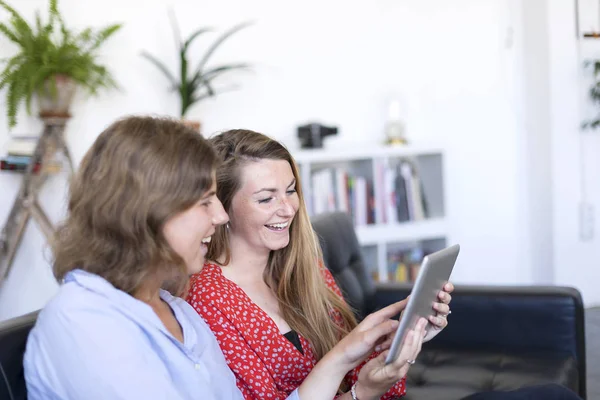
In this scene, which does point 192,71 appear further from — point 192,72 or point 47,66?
point 47,66

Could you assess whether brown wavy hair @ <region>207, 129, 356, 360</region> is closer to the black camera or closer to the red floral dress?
the red floral dress

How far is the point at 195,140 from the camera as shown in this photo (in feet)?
4.71

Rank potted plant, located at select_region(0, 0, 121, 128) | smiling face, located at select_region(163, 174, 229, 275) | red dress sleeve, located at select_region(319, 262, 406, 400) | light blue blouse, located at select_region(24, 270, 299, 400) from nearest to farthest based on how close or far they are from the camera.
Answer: light blue blouse, located at select_region(24, 270, 299, 400) < smiling face, located at select_region(163, 174, 229, 275) < red dress sleeve, located at select_region(319, 262, 406, 400) < potted plant, located at select_region(0, 0, 121, 128)

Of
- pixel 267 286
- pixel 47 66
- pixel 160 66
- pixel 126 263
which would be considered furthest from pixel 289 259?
pixel 160 66

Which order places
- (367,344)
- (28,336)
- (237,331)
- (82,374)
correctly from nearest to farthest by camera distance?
1. (82,374)
2. (28,336)
3. (367,344)
4. (237,331)

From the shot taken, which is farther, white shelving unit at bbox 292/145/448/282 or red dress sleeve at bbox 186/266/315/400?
white shelving unit at bbox 292/145/448/282

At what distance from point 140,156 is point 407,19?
12.3 feet

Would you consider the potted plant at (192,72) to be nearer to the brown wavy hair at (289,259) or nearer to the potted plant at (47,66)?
the potted plant at (47,66)

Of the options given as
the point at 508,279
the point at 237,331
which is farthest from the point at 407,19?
the point at 237,331

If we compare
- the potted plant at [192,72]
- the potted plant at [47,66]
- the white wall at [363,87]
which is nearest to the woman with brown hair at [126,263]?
the potted plant at [47,66]

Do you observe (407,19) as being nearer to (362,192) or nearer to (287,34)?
(287,34)

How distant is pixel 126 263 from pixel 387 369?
653mm

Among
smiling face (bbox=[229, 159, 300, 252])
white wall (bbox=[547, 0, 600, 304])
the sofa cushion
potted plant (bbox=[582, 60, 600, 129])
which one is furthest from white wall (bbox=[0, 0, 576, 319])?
smiling face (bbox=[229, 159, 300, 252])

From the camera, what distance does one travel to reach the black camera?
429 cm
